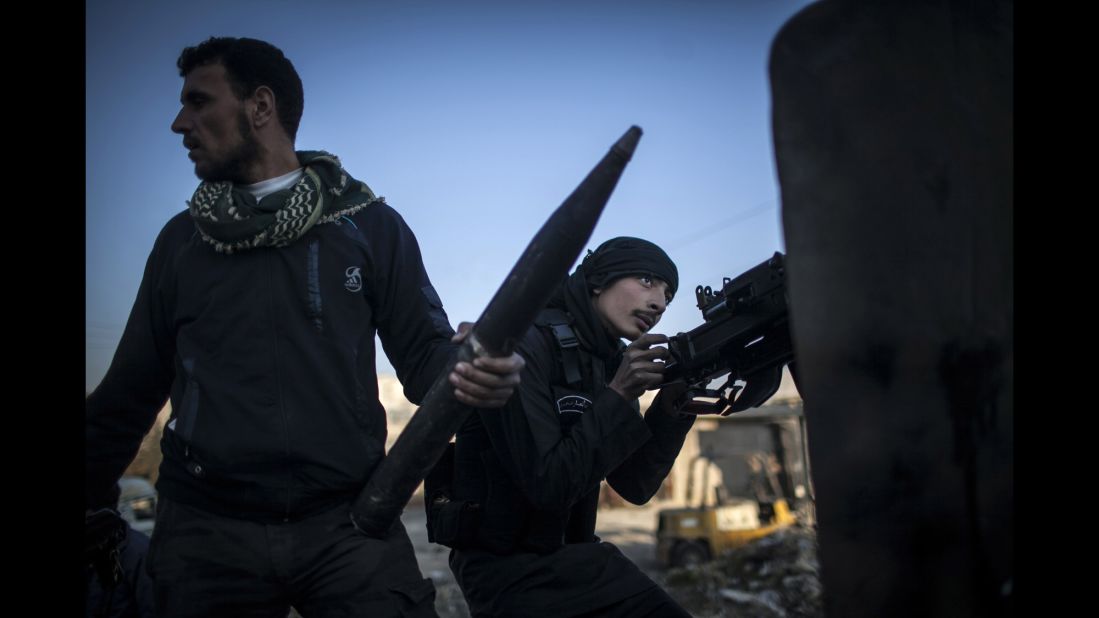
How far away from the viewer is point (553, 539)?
2621 millimetres

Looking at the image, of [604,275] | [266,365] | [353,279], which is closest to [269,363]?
[266,365]

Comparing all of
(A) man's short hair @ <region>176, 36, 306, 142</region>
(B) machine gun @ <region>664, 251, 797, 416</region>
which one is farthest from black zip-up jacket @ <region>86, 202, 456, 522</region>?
(B) machine gun @ <region>664, 251, 797, 416</region>

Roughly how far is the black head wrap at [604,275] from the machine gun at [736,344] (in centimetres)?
29

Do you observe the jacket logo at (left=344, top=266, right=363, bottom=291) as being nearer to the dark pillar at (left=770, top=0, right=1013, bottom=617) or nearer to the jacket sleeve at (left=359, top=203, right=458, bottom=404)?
the jacket sleeve at (left=359, top=203, right=458, bottom=404)

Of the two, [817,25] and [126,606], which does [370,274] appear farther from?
[126,606]

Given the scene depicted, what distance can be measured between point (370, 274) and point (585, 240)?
767 mm

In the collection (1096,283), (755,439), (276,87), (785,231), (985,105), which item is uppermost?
(276,87)

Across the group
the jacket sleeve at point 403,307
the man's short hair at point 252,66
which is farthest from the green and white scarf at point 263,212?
the man's short hair at point 252,66

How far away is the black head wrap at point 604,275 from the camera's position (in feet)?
9.64

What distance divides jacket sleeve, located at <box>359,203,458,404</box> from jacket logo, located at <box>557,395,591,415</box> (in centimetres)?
47

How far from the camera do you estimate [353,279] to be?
2363 mm

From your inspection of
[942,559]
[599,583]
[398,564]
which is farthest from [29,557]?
[942,559]

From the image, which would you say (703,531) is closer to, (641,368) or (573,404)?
(573,404)

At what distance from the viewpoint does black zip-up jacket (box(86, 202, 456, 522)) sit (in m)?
2.16
